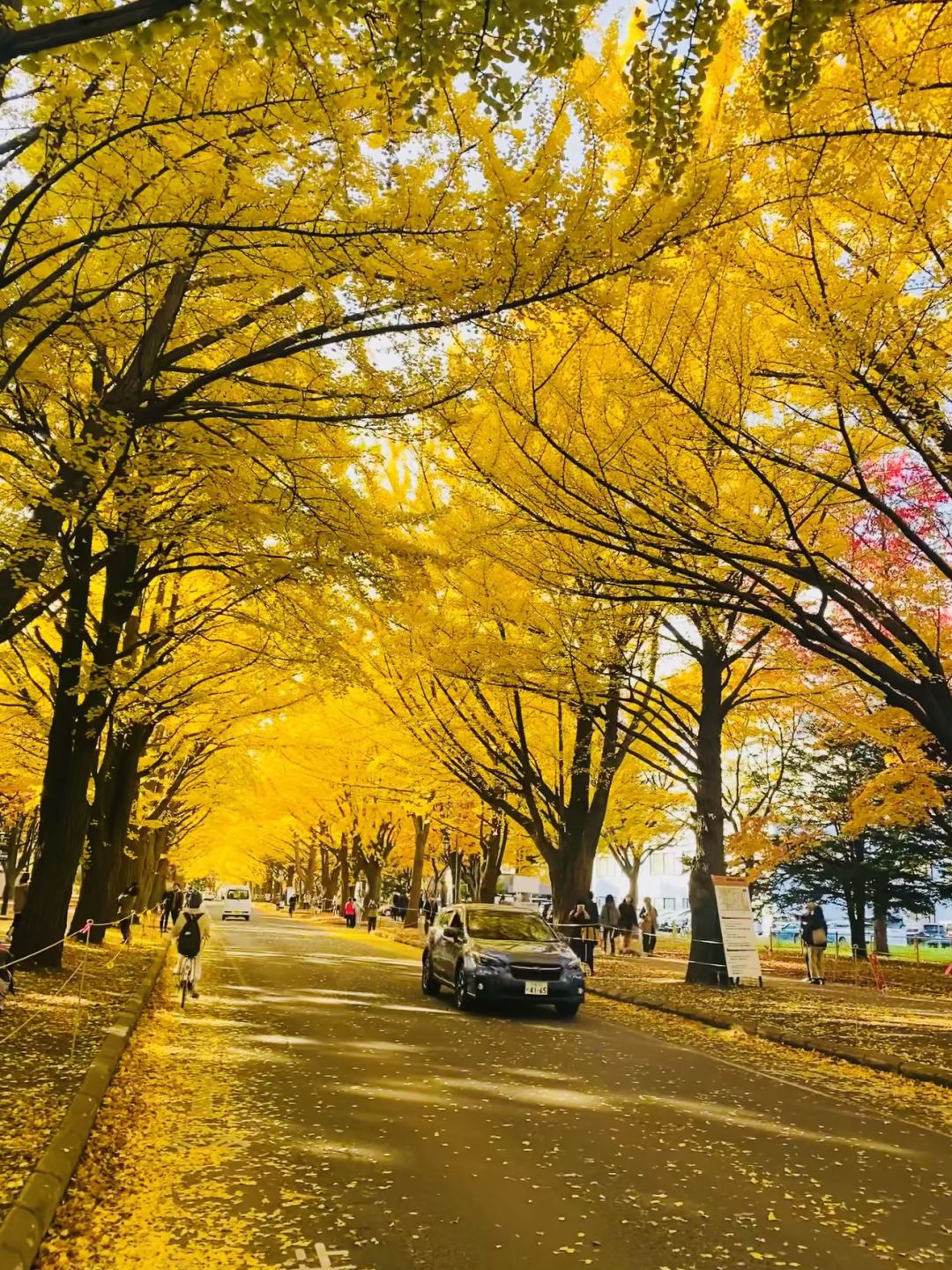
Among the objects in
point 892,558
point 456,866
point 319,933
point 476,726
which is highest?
point 892,558

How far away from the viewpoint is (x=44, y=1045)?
7.47 metres

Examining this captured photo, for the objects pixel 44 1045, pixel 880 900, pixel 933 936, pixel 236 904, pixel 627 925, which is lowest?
pixel 236 904

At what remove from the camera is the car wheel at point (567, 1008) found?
11.7 m

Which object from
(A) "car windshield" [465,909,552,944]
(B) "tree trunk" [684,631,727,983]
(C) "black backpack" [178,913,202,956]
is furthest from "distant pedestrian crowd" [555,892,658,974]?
(C) "black backpack" [178,913,202,956]

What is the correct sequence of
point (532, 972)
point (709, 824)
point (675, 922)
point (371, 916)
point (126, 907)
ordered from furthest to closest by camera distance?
1. point (675, 922)
2. point (371, 916)
3. point (126, 907)
4. point (709, 824)
5. point (532, 972)

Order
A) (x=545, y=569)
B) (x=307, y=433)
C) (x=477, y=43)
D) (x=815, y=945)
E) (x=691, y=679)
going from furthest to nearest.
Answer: (x=691, y=679) < (x=815, y=945) < (x=545, y=569) < (x=307, y=433) < (x=477, y=43)

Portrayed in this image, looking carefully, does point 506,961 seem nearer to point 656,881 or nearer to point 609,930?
point 609,930

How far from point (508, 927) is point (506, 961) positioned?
1424 millimetres

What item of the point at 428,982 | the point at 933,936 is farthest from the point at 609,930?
the point at 933,936

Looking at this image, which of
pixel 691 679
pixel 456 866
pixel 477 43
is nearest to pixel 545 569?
pixel 477 43

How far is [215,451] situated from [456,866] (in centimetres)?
2802

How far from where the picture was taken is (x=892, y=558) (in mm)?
14906

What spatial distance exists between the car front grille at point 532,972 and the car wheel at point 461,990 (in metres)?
0.85

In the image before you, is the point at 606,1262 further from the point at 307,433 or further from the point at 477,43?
the point at 307,433
